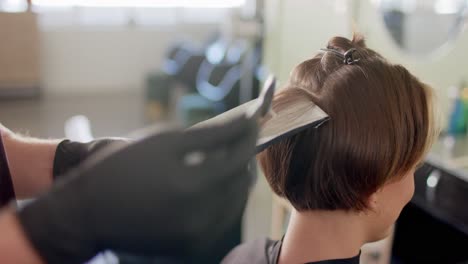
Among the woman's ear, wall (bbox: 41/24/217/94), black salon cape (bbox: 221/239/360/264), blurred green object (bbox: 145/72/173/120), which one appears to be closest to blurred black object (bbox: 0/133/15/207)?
black salon cape (bbox: 221/239/360/264)

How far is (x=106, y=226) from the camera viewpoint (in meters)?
0.40

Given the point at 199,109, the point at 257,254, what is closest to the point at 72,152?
the point at 257,254

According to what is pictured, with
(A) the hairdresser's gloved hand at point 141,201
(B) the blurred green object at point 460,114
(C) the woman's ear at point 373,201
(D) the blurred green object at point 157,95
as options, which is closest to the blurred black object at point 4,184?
(A) the hairdresser's gloved hand at point 141,201

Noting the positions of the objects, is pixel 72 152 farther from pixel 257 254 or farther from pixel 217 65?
pixel 217 65

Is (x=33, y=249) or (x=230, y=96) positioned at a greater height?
(x=33, y=249)

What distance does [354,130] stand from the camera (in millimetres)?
762

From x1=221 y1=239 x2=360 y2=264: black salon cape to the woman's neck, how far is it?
0.12 ft

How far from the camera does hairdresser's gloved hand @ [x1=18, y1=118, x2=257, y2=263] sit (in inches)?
15.4

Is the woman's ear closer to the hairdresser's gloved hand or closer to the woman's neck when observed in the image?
the woman's neck

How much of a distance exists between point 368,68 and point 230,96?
110 inches

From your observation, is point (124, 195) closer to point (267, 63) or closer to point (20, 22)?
point (267, 63)

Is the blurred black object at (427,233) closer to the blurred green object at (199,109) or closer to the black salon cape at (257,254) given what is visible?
the black salon cape at (257,254)

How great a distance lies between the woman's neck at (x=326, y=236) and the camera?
33.4 inches

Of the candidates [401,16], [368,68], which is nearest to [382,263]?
[401,16]
